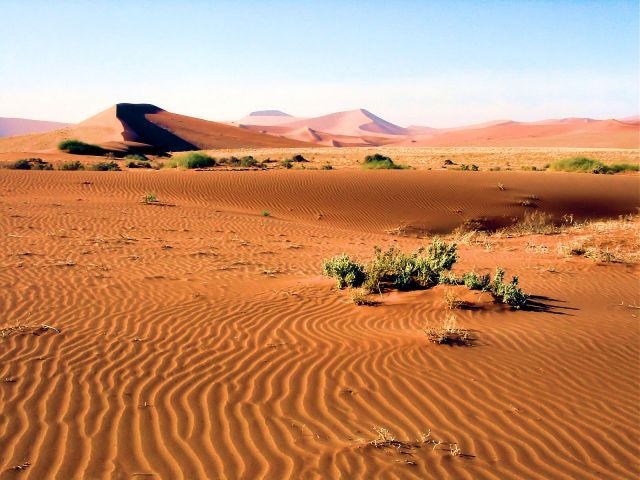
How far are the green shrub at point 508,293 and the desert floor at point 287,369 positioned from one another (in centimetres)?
20

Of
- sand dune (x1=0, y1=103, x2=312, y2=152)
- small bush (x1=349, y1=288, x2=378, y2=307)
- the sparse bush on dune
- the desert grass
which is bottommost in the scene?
small bush (x1=349, y1=288, x2=378, y2=307)

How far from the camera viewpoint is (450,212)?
72.7 ft

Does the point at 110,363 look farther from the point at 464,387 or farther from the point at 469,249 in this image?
the point at 469,249

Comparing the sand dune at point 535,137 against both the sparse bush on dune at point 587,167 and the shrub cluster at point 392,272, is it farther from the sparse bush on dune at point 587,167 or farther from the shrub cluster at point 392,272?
the shrub cluster at point 392,272

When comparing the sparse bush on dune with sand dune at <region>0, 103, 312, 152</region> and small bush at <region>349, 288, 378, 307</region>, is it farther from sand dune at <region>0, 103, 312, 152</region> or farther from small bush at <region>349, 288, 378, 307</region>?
sand dune at <region>0, 103, 312, 152</region>

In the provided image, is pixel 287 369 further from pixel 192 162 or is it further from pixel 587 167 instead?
pixel 587 167

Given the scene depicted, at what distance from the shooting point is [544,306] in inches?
344

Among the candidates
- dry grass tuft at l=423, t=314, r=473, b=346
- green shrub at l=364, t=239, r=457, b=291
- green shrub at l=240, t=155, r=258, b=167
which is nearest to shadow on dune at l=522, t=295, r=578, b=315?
green shrub at l=364, t=239, r=457, b=291

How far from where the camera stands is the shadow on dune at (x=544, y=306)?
27.7ft

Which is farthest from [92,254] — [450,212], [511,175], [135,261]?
[511,175]

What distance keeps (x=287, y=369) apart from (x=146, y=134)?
238 feet

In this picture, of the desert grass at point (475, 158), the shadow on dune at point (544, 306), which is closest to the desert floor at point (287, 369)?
the shadow on dune at point (544, 306)

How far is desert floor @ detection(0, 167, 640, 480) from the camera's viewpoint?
4203 millimetres

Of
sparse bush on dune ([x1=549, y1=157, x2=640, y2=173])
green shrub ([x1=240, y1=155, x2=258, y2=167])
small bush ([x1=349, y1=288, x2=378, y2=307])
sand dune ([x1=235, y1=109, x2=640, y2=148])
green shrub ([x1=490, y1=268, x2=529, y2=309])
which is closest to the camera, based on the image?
green shrub ([x1=490, y1=268, x2=529, y2=309])
